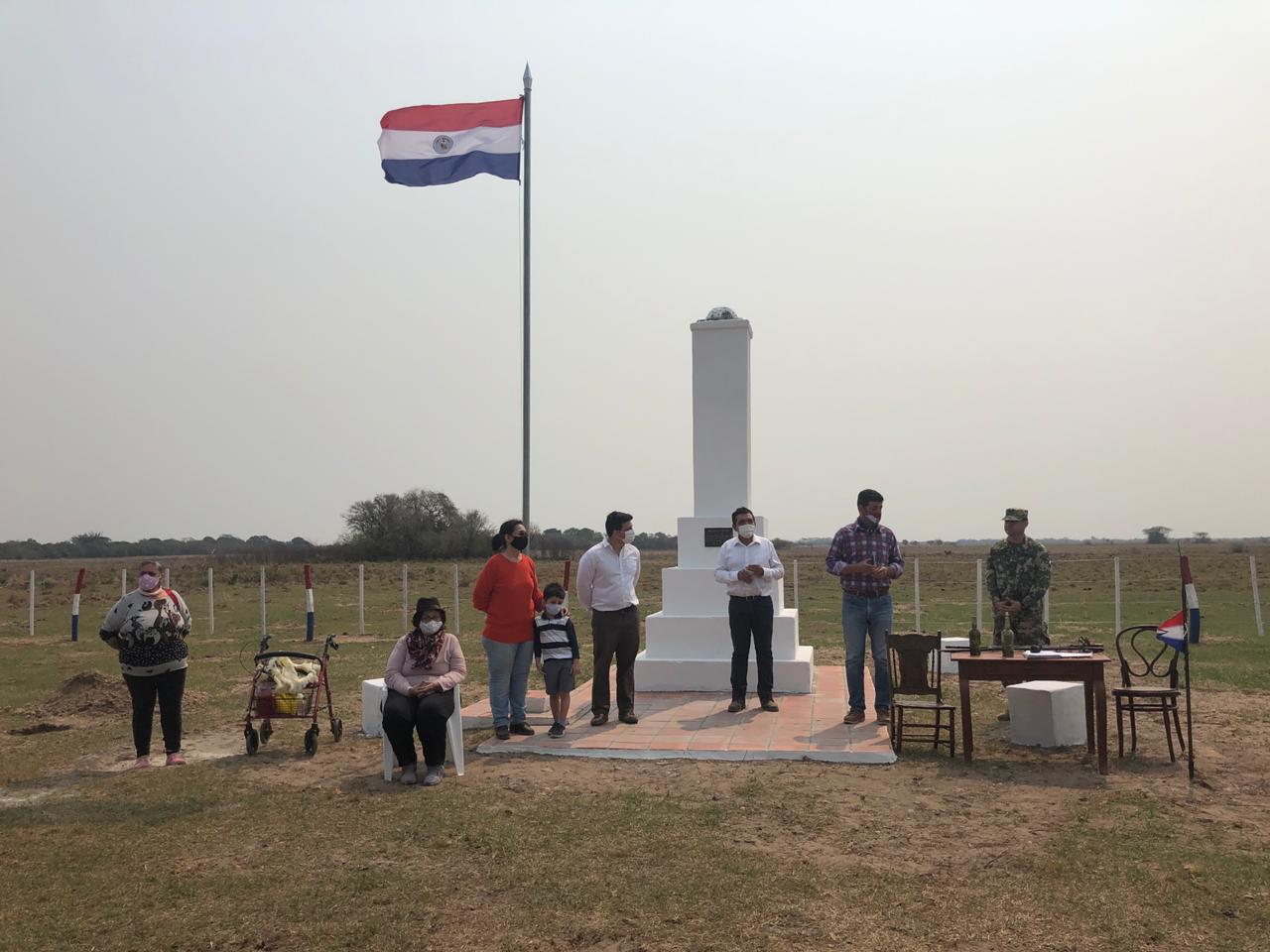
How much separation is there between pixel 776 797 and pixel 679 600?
384 centimetres

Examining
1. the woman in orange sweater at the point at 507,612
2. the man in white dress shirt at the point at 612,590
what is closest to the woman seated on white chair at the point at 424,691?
the woman in orange sweater at the point at 507,612

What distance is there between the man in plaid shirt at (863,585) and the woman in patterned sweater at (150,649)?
4.71 m

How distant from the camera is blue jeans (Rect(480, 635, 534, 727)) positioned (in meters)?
7.51

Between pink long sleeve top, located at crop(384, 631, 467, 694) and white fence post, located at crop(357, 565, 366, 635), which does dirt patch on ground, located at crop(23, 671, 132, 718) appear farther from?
white fence post, located at crop(357, 565, 366, 635)

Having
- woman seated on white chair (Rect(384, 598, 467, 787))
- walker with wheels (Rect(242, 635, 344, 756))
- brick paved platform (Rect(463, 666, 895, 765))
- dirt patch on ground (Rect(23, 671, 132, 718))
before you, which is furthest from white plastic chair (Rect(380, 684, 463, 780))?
dirt patch on ground (Rect(23, 671, 132, 718))

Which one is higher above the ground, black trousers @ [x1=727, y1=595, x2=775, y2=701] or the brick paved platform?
black trousers @ [x1=727, y1=595, x2=775, y2=701]

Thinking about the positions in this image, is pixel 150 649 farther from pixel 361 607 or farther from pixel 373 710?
pixel 361 607

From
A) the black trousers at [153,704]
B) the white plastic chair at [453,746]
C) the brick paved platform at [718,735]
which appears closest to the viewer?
the white plastic chair at [453,746]

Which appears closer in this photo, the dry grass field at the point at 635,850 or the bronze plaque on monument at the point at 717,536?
the dry grass field at the point at 635,850

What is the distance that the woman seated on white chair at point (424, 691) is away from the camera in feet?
21.6

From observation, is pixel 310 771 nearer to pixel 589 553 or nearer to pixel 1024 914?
pixel 589 553

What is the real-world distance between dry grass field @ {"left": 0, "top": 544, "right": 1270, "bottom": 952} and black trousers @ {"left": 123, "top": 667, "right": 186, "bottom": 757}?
233 mm

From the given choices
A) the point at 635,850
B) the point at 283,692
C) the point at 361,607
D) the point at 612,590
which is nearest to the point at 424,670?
the point at 283,692

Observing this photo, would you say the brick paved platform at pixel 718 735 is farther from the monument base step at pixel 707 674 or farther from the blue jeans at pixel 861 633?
the blue jeans at pixel 861 633
